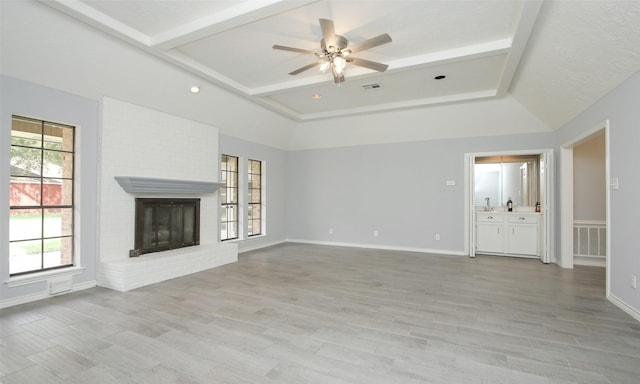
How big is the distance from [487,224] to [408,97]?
322cm

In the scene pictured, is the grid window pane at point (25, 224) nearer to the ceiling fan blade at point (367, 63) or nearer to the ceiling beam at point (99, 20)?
the ceiling beam at point (99, 20)

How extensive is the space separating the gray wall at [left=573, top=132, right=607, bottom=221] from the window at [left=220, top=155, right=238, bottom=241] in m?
6.97

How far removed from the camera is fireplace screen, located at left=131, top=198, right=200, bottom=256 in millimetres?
4726

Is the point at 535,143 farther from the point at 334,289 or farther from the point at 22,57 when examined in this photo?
the point at 22,57

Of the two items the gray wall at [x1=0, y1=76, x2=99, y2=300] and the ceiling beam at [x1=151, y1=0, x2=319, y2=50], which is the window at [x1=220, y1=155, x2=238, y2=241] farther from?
the ceiling beam at [x1=151, y1=0, x2=319, y2=50]

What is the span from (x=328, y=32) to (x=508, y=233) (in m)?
5.65

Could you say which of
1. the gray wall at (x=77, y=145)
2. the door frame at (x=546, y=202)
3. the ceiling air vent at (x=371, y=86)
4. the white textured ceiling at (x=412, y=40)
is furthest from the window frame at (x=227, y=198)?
the door frame at (x=546, y=202)

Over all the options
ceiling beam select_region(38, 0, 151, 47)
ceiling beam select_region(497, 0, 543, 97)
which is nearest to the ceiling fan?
ceiling beam select_region(497, 0, 543, 97)

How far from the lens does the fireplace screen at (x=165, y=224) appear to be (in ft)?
15.5

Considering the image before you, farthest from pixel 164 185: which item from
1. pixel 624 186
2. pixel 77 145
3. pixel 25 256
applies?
pixel 624 186

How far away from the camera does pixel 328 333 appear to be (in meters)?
2.78

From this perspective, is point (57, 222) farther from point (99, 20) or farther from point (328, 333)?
point (328, 333)

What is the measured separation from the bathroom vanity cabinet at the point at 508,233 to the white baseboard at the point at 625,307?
2.58 metres

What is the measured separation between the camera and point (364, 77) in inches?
183
